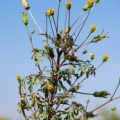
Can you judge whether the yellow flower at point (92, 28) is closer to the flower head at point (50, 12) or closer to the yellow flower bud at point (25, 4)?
the flower head at point (50, 12)

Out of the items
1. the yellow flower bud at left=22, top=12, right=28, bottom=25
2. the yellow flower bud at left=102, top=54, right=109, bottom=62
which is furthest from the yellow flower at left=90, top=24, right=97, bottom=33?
the yellow flower bud at left=22, top=12, right=28, bottom=25

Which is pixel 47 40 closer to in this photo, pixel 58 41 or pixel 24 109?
pixel 58 41

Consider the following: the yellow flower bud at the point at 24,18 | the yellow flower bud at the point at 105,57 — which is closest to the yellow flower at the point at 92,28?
the yellow flower bud at the point at 105,57

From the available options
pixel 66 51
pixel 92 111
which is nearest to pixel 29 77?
pixel 66 51

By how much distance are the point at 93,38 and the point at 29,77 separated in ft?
3.31

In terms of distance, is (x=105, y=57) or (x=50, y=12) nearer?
(x=50, y=12)

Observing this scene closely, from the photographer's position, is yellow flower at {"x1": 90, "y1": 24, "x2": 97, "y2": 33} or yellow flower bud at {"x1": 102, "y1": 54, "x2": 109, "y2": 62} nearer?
yellow flower at {"x1": 90, "y1": 24, "x2": 97, "y2": 33}

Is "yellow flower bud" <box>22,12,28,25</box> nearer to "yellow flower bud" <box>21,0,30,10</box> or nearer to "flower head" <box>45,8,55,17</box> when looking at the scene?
"yellow flower bud" <box>21,0,30,10</box>

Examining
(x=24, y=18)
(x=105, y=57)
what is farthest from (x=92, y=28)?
(x=24, y=18)

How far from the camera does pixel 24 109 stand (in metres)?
4.79

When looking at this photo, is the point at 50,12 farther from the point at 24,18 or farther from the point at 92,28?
the point at 92,28

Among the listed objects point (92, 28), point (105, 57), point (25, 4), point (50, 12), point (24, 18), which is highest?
point (25, 4)

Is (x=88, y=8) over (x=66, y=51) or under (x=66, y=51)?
over

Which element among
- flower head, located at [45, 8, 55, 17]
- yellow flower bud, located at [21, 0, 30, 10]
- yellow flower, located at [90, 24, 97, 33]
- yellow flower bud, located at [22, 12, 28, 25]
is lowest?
yellow flower, located at [90, 24, 97, 33]
